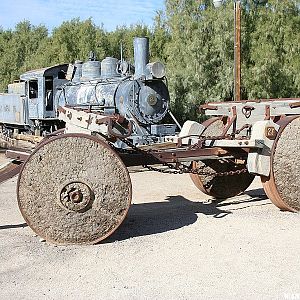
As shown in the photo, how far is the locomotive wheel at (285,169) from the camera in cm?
677

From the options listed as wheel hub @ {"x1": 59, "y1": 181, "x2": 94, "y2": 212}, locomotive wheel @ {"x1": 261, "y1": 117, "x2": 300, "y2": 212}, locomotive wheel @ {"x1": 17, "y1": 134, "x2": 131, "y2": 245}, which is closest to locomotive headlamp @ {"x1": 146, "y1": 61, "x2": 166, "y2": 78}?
locomotive wheel @ {"x1": 261, "y1": 117, "x2": 300, "y2": 212}

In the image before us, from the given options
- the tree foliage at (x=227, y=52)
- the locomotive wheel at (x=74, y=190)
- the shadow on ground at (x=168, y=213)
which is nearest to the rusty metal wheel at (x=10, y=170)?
the locomotive wheel at (x=74, y=190)

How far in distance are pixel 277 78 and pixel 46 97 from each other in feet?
28.2

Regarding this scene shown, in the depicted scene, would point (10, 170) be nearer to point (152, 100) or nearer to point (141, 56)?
point (152, 100)

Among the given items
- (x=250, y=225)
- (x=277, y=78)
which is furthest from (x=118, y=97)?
(x=250, y=225)

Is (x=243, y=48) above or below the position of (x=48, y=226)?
above

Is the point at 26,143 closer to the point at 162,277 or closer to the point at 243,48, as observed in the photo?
the point at 243,48

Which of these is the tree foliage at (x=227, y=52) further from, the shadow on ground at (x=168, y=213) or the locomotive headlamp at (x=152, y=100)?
the shadow on ground at (x=168, y=213)

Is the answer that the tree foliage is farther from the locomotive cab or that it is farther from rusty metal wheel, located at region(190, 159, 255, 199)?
rusty metal wheel, located at region(190, 159, 255, 199)

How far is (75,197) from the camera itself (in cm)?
577

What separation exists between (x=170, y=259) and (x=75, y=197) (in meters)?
1.24

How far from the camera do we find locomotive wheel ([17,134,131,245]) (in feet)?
18.9

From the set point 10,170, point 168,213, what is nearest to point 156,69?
point 168,213

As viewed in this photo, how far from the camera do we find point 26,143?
60.5 feet
